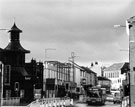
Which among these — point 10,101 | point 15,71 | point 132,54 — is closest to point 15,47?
point 15,71

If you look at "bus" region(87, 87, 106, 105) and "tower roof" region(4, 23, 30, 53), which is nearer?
"bus" region(87, 87, 106, 105)

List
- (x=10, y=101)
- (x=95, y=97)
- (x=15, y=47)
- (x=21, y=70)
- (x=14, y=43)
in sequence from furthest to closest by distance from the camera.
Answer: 1. (x=14, y=43)
2. (x=15, y=47)
3. (x=21, y=70)
4. (x=10, y=101)
5. (x=95, y=97)

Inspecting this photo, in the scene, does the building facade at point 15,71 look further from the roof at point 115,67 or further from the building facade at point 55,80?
the roof at point 115,67

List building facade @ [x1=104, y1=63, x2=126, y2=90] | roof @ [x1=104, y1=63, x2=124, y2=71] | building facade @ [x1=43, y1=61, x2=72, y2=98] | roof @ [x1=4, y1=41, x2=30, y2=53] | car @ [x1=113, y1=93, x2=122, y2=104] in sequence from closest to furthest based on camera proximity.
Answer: roof @ [x1=4, y1=41, x2=30, y2=53] < car @ [x1=113, y1=93, x2=122, y2=104] < building facade @ [x1=43, y1=61, x2=72, y2=98] < building facade @ [x1=104, y1=63, x2=126, y2=90] < roof @ [x1=104, y1=63, x2=124, y2=71]

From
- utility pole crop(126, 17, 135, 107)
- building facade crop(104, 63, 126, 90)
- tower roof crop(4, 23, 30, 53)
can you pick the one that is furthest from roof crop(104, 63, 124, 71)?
utility pole crop(126, 17, 135, 107)

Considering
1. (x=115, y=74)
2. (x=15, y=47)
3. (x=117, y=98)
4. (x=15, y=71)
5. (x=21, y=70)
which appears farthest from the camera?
(x=115, y=74)

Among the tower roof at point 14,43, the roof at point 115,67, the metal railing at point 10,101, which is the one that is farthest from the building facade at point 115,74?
the metal railing at point 10,101

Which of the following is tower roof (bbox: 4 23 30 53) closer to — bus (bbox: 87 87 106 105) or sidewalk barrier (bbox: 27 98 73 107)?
bus (bbox: 87 87 106 105)

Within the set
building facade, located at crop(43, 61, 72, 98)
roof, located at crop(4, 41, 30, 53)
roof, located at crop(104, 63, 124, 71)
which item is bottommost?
building facade, located at crop(43, 61, 72, 98)

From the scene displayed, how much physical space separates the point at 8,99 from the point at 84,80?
66.0 m

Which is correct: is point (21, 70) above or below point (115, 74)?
below

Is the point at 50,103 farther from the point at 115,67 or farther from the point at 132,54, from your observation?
the point at 115,67

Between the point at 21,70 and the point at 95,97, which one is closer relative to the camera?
the point at 95,97

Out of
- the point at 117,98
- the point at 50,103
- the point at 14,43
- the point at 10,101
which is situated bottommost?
the point at 10,101
